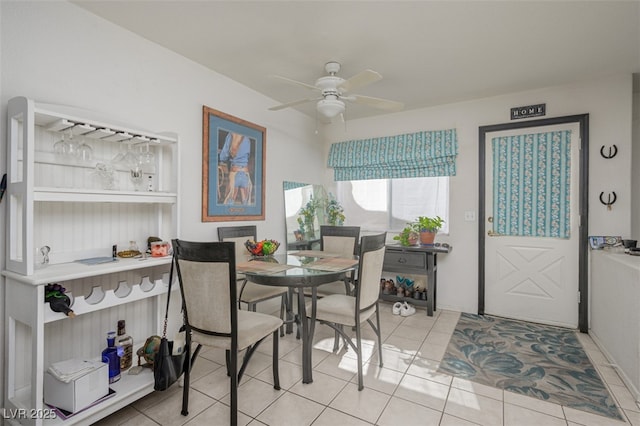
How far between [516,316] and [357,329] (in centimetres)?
239

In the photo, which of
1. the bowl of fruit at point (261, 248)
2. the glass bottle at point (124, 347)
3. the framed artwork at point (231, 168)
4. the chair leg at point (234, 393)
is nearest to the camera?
the chair leg at point (234, 393)

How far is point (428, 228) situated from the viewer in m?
3.73

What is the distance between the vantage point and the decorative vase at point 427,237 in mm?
3728

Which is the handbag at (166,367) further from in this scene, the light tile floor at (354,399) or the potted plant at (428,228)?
the potted plant at (428,228)

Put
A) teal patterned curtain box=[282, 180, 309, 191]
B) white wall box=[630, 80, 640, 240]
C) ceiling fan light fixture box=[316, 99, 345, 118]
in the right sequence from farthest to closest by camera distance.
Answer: teal patterned curtain box=[282, 180, 309, 191], white wall box=[630, 80, 640, 240], ceiling fan light fixture box=[316, 99, 345, 118]

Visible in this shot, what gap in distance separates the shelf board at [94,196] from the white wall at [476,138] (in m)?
2.89

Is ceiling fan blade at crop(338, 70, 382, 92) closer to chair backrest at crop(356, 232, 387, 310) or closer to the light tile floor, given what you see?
chair backrest at crop(356, 232, 387, 310)

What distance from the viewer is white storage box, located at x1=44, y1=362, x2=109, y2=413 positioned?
5.28 ft

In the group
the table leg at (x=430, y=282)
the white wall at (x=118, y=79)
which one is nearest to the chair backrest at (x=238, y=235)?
the white wall at (x=118, y=79)

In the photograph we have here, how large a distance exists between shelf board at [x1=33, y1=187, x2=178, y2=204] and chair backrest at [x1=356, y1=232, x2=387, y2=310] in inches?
57.1

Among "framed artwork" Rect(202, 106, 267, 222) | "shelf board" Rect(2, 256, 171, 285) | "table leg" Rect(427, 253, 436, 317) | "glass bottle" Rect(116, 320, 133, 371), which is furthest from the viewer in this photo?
"table leg" Rect(427, 253, 436, 317)

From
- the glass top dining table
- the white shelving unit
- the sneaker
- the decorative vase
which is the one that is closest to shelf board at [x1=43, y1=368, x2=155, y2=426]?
the white shelving unit

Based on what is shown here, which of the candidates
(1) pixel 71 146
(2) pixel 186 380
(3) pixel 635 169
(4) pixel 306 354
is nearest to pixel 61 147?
(1) pixel 71 146

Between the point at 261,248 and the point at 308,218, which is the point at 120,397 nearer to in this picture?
the point at 261,248
